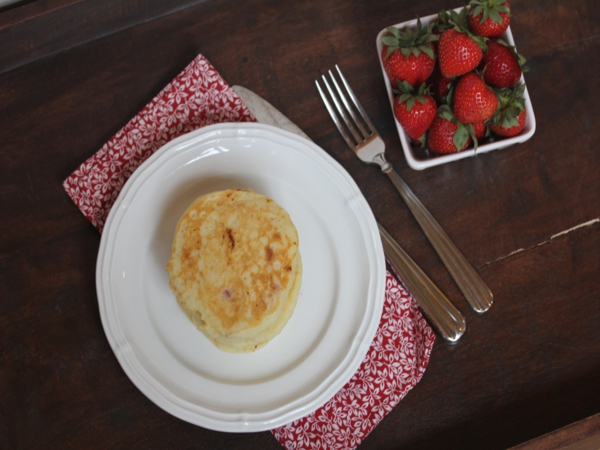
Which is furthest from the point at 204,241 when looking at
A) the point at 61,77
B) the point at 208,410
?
the point at 61,77

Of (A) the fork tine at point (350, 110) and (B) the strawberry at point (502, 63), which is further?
(A) the fork tine at point (350, 110)

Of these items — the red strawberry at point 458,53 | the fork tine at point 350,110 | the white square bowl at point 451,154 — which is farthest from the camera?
the fork tine at point 350,110

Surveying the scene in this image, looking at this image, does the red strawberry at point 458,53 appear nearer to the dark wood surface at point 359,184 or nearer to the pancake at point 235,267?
the dark wood surface at point 359,184

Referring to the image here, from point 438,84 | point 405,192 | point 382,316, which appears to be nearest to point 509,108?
point 438,84

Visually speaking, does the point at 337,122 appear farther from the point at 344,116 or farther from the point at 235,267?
the point at 235,267

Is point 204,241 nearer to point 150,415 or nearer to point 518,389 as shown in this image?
point 150,415

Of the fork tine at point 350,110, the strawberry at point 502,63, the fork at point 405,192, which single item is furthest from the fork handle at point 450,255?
the strawberry at point 502,63

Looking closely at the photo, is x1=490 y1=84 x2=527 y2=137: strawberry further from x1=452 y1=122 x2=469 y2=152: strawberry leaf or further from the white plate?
the white plate

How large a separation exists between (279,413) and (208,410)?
18 centimetres

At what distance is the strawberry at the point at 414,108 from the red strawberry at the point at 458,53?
0.25ft

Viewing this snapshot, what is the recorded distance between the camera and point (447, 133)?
3.91 feet

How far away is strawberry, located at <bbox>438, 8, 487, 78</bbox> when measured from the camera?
111 cm

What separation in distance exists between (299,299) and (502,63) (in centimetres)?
80

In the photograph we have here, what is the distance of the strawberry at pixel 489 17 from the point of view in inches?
44.0
